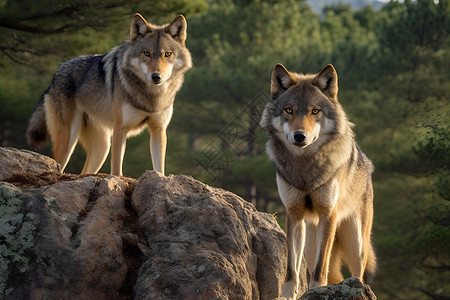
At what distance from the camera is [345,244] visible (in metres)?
5.50

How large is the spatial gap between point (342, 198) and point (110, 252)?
219cm

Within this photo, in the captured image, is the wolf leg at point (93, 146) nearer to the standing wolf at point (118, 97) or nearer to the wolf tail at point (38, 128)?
the standing wolf at point (118, 97)

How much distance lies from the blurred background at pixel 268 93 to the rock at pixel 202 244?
595cm

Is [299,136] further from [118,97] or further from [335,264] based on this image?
[118,97]

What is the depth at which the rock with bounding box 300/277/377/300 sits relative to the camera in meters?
3.77

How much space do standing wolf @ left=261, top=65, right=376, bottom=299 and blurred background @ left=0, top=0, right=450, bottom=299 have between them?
208 inches

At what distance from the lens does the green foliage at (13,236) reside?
11.9 ft

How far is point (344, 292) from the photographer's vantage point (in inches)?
149

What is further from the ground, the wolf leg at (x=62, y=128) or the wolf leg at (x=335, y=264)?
the wolf leg at (x=62, y=128)

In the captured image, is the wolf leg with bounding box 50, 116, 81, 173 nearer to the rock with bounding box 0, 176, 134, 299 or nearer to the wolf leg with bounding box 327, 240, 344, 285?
the rock with bounding box 0, 176, 134, 299

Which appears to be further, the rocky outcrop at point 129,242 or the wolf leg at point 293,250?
the wolf leg at point 293,250

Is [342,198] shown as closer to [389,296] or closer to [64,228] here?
[64,228]

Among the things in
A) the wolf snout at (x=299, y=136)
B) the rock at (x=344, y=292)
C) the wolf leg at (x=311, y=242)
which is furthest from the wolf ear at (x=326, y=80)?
the rock at (x=344, y=292)

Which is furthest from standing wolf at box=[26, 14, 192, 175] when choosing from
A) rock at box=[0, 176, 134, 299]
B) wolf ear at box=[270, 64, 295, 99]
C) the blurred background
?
the blurred background
